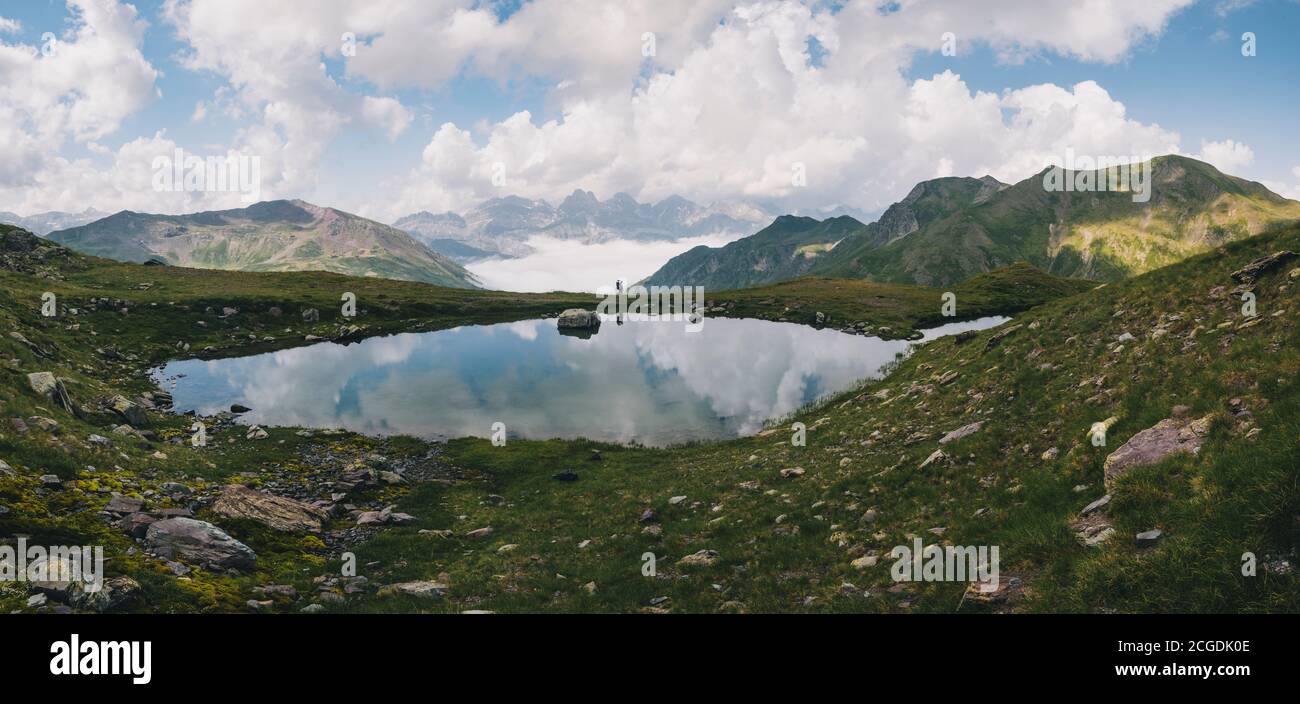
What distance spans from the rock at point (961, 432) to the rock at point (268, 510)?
2711 cm

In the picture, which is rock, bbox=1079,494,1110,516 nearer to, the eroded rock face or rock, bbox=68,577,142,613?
the eroded rock face

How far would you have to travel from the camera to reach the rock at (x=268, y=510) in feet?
71.9

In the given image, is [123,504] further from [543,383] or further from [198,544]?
[543,383]

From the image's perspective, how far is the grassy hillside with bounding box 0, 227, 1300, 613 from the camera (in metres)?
10.8

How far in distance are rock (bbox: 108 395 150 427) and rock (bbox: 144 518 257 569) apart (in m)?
23.6

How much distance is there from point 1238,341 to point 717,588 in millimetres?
17200

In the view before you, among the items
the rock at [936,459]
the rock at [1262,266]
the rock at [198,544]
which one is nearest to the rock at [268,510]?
the rock at [198,544]

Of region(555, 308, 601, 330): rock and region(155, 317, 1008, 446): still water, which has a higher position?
region(555, 308, 601, 330): rock
